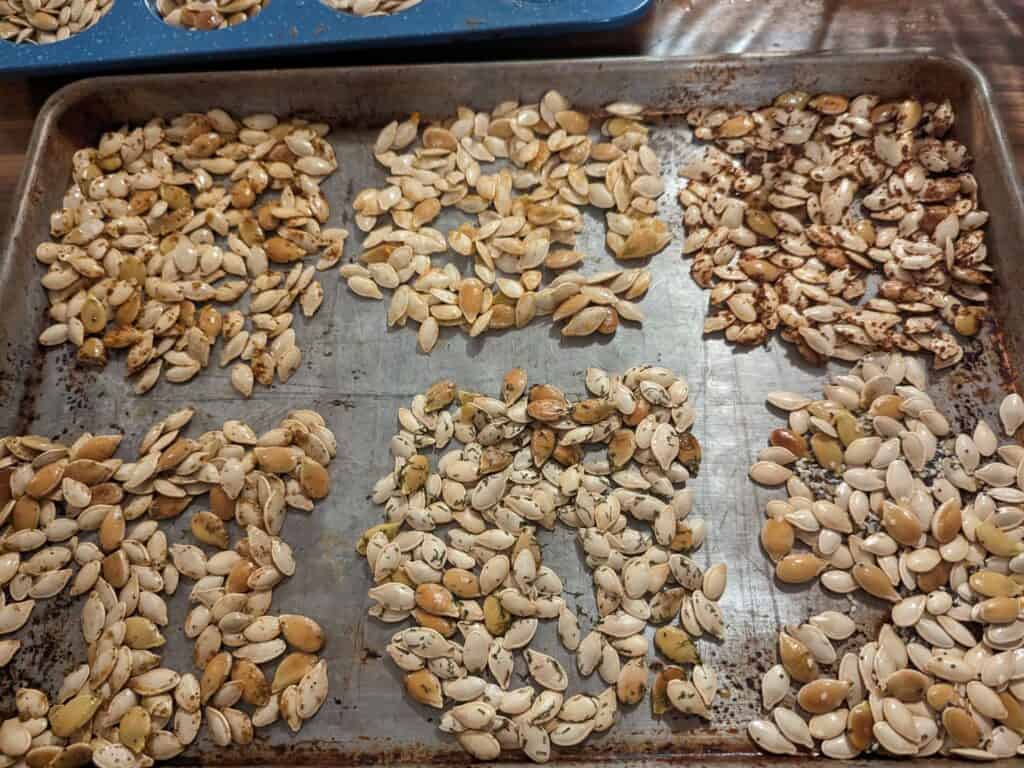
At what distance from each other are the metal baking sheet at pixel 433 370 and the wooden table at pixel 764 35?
0.38ft

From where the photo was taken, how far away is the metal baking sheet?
66 centimetres

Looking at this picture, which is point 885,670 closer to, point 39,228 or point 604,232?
point 604,232

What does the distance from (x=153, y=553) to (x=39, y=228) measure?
1.33ft

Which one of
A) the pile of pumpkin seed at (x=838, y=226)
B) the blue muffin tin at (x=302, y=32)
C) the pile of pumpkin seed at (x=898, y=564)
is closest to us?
the pile of pumpkin seed at (x=898, y=564)

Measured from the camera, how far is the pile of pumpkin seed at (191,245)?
81 centimetres

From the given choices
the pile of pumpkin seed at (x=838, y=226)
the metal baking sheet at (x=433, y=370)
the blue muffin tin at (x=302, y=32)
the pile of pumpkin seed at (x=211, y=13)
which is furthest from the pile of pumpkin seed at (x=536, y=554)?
the pile of pumpkin seed at (x=211, y=13)

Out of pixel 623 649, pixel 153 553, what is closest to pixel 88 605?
pixel 153 553

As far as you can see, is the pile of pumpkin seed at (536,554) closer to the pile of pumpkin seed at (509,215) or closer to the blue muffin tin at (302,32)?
the pile of pumpkin seed at (509,215)

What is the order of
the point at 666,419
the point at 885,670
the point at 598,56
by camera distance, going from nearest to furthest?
1. the point at 885,670
2. the point at 666,419
3. the point at 598,56

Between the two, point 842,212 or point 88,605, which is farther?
point 842,212

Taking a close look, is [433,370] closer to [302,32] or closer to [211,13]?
[302,32]

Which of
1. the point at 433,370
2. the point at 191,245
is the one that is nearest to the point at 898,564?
the point at 433,370

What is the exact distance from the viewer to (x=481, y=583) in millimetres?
697

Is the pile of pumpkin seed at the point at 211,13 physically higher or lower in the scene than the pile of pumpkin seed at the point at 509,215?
higher
